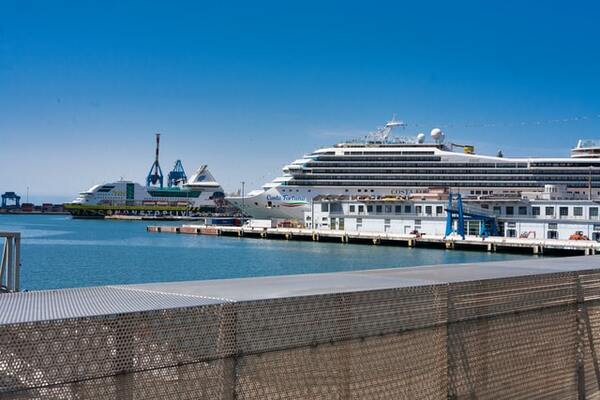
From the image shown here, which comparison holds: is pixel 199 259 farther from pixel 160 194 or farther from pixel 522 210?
pixel 160 194

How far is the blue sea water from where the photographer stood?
109 ft

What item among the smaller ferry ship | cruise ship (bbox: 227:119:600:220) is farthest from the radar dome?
the smaller ferry ship

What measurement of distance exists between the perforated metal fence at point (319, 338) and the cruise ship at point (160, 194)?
5092 inches

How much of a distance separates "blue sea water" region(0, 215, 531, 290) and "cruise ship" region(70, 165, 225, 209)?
7284cm

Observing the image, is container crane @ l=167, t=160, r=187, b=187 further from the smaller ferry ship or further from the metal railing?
the metal railing

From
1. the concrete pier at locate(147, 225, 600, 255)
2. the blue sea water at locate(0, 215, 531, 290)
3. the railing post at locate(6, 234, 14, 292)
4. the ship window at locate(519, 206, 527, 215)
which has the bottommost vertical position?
the blue sea water at locate(0, 215, 531, 290)

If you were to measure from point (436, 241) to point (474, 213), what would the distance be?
6508mm

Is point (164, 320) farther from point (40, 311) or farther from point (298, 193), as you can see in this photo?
point (298, 193)

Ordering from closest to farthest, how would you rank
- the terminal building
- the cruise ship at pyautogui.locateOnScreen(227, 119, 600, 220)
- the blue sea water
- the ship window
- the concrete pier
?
the blue sea water < the concrete pier < the terminal building < the ship window < the cruise ship at pyautogui.locateOnScreen(227, 119, 600, 220)

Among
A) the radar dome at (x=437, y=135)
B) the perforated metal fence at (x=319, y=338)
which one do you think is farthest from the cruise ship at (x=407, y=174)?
the perforated metal fence at (x=319, y=338)

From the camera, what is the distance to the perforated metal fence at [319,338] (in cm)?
343

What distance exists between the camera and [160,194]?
136 metres

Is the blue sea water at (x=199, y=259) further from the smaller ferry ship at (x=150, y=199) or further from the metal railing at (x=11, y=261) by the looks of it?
the smaller ferry ship at (x=150, y=199)

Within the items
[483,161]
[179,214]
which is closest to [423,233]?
[483,161]
